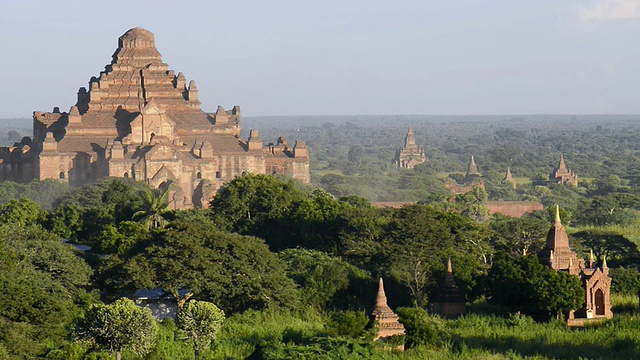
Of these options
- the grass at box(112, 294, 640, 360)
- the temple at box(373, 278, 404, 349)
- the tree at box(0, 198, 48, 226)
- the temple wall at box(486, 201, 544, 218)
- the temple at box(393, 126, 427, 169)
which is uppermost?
the tree at box(0, 198, 48, 226)

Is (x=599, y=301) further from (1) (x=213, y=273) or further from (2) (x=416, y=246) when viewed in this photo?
(1) (x=213, y=273)

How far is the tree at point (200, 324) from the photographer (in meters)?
42.0

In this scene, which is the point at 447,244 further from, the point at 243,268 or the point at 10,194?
the point at 10,194

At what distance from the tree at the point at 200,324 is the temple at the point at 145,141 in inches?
1672

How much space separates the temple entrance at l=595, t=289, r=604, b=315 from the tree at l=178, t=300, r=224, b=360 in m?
12.4

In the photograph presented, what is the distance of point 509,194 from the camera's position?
124 meters

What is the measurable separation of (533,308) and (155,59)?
55171 mm

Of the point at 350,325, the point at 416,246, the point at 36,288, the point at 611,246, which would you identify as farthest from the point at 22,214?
the point at 611,246

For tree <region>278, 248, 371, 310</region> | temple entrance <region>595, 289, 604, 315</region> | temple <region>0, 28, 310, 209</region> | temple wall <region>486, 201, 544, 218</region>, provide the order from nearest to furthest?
temple entrance <region>595, 289, 604, 315</region> < tree <region>278, 248, 371, 310</region> < temple <region>0, 28, 310, 209</region> < temple wall <region>486, 201, 544, 218</region>

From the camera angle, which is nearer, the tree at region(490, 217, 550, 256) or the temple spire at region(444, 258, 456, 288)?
the temple spire at region(444, 258, 456, 288)

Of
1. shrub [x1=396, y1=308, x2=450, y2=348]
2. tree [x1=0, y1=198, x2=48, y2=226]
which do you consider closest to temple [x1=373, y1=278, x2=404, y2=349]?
shrub [x1=396, y1=308, x2=450, y2=348]

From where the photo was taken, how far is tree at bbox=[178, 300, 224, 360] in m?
42.0

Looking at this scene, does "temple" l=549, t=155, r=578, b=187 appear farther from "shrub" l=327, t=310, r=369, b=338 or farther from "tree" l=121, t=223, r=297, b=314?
"shrub" l=327, t=310, r=369, b=338

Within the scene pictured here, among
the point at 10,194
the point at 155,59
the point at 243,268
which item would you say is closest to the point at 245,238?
the point at 243,268
